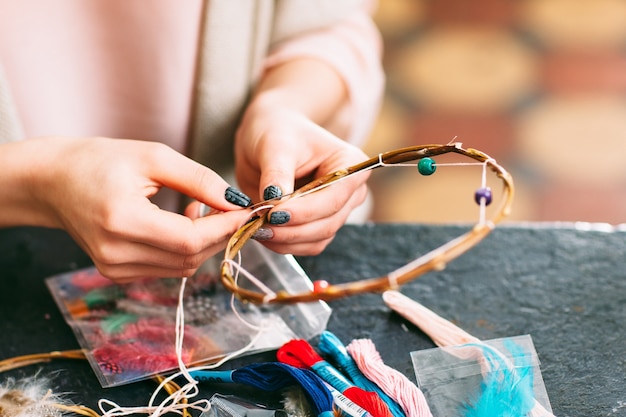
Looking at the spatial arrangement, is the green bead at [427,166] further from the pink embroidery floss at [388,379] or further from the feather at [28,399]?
the feather at [28,399]

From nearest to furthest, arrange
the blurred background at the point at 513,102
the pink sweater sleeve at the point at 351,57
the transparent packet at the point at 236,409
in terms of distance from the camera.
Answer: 1. the transparent packet at the point at 236,409
2. the pink sweater sleeve at the point at 351,57
3. the blurred background at the point at 513,102

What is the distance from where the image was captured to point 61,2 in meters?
0.88

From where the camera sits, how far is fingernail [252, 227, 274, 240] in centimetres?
61

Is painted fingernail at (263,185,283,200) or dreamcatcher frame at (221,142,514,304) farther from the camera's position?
painted fingernail at (263,185,283,200)

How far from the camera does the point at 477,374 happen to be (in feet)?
1.95

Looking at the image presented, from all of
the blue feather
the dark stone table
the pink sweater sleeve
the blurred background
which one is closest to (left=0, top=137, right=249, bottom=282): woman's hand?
the dark stone table

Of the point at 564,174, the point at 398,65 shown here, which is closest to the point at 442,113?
the point at 398,65

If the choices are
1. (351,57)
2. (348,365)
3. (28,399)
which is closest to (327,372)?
(348,365)

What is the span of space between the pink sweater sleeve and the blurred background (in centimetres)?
85

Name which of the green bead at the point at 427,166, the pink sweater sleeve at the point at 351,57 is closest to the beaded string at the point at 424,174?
the green bead at the point at 427,166

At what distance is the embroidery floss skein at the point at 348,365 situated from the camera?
0.59 metres

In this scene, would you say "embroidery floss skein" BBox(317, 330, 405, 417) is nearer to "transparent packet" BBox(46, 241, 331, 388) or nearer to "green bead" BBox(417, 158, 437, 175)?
"transparent packet" BBox(46, 241, 331, 388)

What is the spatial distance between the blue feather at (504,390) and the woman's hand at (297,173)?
0.18 metres

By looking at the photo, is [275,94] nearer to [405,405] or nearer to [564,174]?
[405,405]
